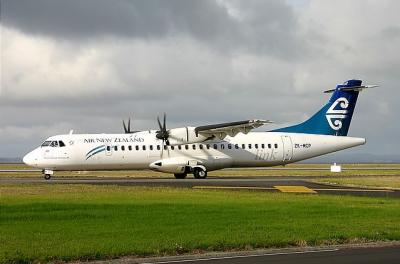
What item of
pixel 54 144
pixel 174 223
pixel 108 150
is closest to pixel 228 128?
pixel 108 150

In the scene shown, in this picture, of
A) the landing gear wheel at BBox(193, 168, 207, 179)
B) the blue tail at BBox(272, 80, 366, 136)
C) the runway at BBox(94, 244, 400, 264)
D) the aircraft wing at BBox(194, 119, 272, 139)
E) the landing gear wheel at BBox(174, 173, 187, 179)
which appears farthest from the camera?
the blue tail at BBox(272, 80, 366, 136)

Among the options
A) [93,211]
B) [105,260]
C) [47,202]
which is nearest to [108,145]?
[47,202]

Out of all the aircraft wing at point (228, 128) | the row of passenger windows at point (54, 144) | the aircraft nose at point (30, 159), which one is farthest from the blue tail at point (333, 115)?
→ the aircraft nose at point (30, 159)

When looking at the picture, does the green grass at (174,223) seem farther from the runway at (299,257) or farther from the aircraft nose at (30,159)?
the aircraft nose at (30,159)

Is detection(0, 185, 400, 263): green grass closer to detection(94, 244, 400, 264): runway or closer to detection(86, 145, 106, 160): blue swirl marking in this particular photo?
detection(94, 244, 400, 264): runway

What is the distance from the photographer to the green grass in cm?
1266

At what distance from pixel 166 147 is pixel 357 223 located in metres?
28.4

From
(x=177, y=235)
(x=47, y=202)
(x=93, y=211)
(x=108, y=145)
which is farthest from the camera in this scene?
(x=108, y=145)

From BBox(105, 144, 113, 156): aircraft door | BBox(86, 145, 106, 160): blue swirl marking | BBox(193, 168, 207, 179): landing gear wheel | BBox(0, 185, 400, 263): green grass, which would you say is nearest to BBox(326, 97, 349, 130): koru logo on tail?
BBox(193, 168, 207, 179): landing gear wheel

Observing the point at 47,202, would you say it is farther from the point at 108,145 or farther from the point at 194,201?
the point at 108,145

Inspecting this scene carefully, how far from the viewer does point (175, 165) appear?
4388 cm

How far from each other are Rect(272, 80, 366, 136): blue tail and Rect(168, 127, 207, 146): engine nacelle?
28.4 feet

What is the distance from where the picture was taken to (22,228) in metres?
15.0

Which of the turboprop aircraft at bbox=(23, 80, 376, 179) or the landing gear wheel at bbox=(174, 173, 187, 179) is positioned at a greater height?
the turboprop aircraft at bbox=(23, 80, 376, 179)
